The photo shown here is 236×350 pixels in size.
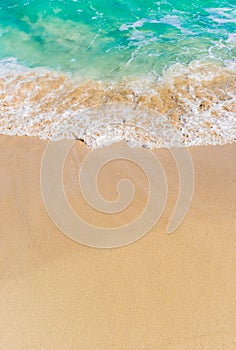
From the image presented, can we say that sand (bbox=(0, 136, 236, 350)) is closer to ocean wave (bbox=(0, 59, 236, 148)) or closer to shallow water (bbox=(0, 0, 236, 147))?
ocean wave (bbox=(0, 59, 236, 148))

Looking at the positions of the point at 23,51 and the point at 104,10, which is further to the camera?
the point at 104,10

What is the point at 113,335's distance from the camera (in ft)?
12.1

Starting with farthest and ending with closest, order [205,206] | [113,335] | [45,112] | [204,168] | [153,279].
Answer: [45,112]
[204,168]
[205,206]
[153,279]
[113,335]

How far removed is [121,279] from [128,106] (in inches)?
159

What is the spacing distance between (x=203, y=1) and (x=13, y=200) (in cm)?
1027

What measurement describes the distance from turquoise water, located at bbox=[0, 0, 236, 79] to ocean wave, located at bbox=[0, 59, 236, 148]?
2.00 ft

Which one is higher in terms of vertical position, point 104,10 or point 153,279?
point 104,10

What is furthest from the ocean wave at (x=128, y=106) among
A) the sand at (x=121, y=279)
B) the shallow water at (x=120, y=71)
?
the sand at (x=121, y=279)

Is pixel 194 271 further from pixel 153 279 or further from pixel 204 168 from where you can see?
pixel 204 168

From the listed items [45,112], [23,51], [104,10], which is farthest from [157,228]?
[104,10]

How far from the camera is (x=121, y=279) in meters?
4.17

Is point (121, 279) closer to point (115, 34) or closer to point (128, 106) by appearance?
point (128, 106)

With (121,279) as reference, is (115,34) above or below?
above

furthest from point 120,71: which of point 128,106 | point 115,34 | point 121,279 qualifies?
point 121,279
